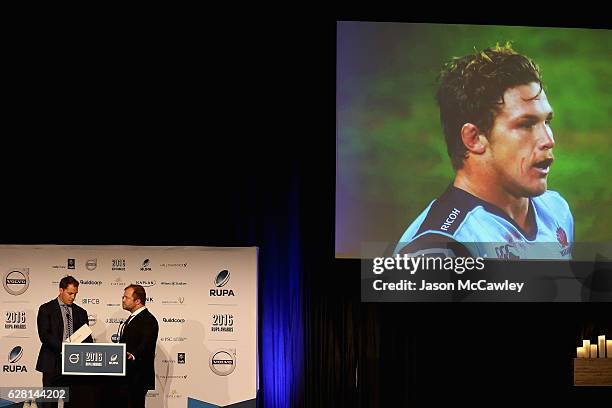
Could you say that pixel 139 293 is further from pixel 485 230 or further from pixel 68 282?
pixel 485 230

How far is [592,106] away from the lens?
225 inches

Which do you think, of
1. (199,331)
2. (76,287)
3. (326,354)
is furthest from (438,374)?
(76,287)

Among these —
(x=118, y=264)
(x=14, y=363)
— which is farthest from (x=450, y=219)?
(x=14, y=363)

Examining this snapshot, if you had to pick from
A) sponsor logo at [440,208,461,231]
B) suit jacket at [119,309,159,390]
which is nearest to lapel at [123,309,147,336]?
suit jacket at [119,309,159,390]

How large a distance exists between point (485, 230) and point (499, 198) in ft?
0.82

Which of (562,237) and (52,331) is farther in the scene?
(562,237)

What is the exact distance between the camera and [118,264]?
5.66 m

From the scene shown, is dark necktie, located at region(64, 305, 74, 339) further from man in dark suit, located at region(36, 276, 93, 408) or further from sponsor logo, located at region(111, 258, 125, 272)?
sponsor logo, located at region(111, 258, 125, 272)

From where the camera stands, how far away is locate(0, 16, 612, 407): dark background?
19.5ft

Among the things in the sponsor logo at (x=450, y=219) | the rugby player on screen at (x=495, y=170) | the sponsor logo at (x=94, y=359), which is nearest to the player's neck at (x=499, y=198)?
the rugby player on screen at (x=495, y=170)

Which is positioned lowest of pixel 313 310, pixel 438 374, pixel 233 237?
pixel 438 374

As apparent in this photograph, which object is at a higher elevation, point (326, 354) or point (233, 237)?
point (233, 237)

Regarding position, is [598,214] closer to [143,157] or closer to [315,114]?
[315,114]

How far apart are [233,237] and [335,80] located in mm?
1369
